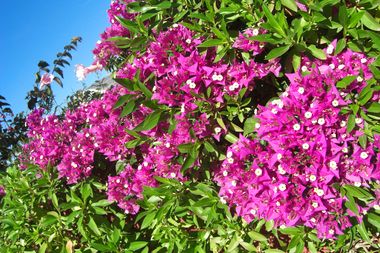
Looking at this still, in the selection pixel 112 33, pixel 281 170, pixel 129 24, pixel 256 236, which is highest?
pixel 112 33

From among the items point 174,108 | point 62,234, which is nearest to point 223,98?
point 174,108

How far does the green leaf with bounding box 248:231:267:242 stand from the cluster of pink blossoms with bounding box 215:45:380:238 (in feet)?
1.44

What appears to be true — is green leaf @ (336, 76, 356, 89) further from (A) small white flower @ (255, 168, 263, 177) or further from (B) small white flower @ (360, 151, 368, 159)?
(A) small white flower @ (255, 168, 263, 177)

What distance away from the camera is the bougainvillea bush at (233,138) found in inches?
84.0

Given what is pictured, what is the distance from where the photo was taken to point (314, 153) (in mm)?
2113

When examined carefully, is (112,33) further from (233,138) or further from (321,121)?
(321,121)

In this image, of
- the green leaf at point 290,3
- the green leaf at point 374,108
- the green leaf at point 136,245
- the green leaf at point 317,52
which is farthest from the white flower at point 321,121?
the green leaf at point 136,245

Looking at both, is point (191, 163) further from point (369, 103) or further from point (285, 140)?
point (369, 103)

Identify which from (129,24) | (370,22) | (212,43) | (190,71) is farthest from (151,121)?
(370,22)

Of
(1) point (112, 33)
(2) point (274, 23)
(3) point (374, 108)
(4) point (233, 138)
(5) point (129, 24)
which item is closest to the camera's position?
(3) point (374, 108)

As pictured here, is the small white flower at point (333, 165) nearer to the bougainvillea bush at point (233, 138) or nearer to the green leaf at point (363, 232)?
the bougainvillea bush at point (233, 138)

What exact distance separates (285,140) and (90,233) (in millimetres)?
1955

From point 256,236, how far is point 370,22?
147 centimetres

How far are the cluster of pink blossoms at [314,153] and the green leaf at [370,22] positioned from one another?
16 centimetres
